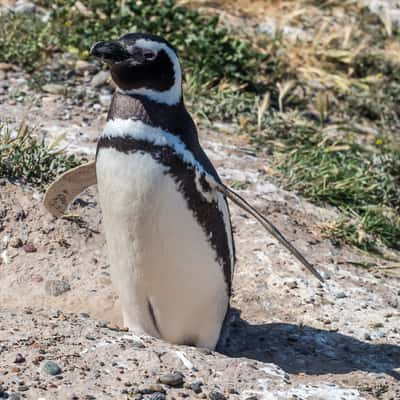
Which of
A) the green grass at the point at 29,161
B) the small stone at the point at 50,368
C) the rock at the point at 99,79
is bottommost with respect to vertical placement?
the small stone at the point at 50,368

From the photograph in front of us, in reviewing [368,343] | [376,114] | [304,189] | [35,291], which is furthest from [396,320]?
[376,114]

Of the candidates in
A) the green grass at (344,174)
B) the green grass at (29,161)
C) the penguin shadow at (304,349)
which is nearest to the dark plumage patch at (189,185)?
the penguin shadow at (304,349)

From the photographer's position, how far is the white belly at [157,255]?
3.23m

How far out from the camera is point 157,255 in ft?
11.0

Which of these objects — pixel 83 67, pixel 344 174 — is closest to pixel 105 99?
pixel 83 67

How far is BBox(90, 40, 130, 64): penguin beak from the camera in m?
3.20

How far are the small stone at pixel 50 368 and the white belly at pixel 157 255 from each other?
56cm

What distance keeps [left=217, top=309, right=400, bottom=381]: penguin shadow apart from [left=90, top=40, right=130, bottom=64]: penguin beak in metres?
1.30

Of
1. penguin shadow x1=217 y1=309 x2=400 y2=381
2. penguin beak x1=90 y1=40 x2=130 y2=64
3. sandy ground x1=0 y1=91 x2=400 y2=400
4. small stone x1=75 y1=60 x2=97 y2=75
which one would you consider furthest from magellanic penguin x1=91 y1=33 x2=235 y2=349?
small stone x1=75 y1=60 x2=97 y2=75

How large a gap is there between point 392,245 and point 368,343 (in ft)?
3.80

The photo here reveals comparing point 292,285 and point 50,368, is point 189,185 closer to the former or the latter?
point 50,368

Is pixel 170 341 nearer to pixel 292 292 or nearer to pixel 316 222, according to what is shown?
pixel 292 292

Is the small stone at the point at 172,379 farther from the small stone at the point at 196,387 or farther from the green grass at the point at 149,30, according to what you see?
the green grass at the point at 149,30

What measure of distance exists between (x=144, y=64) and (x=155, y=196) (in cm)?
47
